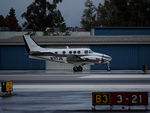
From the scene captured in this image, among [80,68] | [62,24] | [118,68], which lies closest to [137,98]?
[80,68]

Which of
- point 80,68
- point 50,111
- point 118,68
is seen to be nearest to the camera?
point 50,111

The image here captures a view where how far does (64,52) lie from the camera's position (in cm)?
5325

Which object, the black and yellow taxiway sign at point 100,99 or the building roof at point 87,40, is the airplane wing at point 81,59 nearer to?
the building roof at point 87,40

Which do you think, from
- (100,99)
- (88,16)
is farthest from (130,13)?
(100,99)

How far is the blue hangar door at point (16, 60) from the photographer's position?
A: 201 ft

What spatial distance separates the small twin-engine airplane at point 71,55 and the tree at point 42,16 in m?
69.3

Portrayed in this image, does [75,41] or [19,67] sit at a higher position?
[75,41]

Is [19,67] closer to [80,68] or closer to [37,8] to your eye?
[80,68]

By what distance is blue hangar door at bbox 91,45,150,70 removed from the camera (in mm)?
59906

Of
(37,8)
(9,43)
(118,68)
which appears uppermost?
(37,8)

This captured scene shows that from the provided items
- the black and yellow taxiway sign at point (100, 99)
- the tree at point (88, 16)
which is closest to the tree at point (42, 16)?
the tree at point (88, 16)

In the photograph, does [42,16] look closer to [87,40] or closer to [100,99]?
[87,40]

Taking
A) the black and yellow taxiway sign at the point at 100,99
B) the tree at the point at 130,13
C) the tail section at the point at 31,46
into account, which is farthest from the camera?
the tree at the point at 130,13

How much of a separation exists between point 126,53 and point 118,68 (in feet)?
8.27
